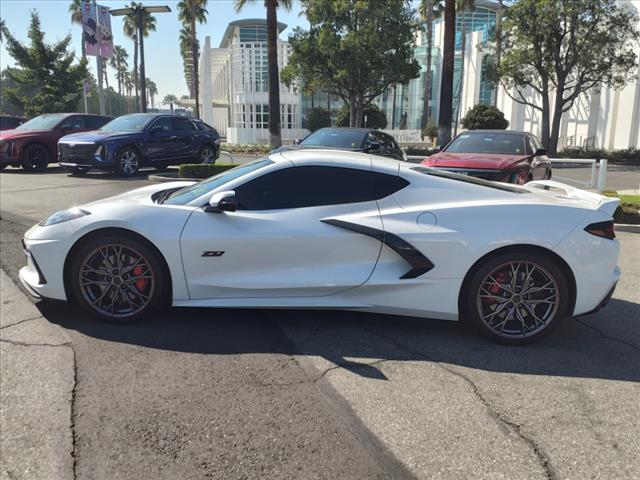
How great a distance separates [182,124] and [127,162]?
235 cm

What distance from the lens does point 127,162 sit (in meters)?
14.1

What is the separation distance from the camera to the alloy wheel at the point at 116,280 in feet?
13.6

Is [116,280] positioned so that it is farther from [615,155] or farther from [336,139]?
[615,155]

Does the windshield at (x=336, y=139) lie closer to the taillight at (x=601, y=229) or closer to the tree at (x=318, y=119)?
the taillight at (x=601, y=229)

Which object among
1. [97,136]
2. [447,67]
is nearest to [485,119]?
[447,67]

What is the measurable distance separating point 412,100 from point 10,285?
52.8 meters

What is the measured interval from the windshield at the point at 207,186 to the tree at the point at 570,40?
24188 mm

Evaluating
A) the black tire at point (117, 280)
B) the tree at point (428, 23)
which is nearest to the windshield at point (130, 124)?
the black tire at point (117, 280)

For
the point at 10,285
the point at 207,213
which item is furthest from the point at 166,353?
the point at 10,285

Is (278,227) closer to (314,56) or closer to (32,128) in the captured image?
(32,128)

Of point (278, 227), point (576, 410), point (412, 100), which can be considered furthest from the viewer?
point (412, 100)

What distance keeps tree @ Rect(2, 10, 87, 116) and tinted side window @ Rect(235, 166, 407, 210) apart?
27.6 m

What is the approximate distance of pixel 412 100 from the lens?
54531mm

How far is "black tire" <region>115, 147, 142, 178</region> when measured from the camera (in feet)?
45.3
